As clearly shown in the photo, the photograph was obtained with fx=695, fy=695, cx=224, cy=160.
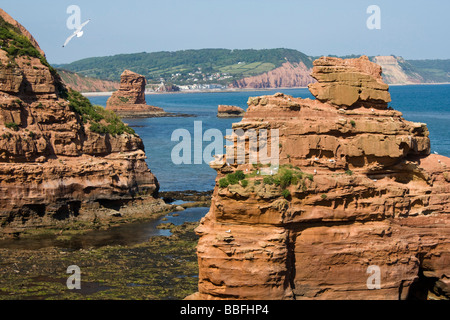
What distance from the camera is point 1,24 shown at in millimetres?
69750

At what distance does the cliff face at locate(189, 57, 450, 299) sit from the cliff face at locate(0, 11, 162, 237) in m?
28.6

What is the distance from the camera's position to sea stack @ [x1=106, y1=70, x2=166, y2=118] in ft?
571

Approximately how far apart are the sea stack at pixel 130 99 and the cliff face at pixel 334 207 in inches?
5585

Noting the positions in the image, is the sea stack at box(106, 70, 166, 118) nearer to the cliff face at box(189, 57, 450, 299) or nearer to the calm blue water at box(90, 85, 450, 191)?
the calm blue water at box(90, 85, 450, 191)

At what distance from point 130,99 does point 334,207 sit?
493 ft

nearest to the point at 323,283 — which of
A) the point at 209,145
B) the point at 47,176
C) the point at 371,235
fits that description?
the point at 371,235

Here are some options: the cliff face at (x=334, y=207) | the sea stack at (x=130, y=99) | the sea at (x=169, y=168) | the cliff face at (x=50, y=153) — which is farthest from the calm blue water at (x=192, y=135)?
the cliff face at (x=334, y=207)

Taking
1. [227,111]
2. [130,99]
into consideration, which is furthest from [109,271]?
[130,99]

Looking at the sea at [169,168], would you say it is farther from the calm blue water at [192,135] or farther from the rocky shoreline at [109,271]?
the rocky shoreline at [109,271]

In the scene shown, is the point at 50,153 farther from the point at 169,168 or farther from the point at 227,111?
the point at 227,111

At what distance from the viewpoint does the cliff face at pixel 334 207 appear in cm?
3052

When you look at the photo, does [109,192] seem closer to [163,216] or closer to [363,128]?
[163,216]
